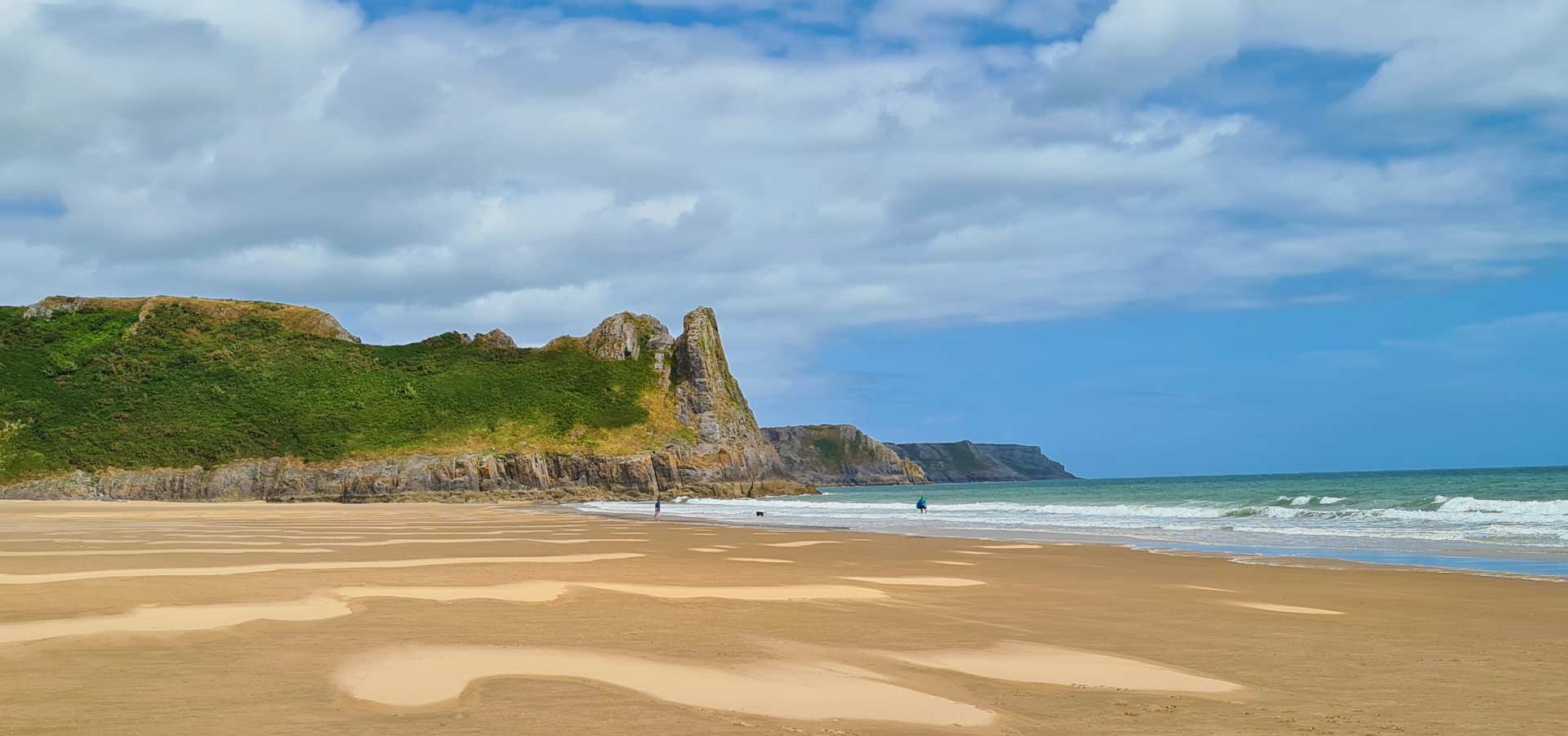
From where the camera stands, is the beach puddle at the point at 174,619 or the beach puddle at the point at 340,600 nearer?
the beach puddle at the point at 174,619

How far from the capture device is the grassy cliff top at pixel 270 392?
258ft

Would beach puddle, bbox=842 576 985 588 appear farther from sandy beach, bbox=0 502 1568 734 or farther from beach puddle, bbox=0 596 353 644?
beach puddle, bbox=0 596 353 644

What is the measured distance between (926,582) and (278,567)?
10.2 metres

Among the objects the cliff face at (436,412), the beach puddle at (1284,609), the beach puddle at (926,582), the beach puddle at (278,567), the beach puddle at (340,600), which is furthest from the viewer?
the cliff face at (436,412)

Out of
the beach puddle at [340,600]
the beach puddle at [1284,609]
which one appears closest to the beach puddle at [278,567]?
the beach puddle at [340,600]

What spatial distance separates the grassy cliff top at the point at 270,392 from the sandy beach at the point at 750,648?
69.3m

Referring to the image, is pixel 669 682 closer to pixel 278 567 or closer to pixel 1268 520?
pixel 278 567

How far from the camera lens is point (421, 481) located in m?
78.4

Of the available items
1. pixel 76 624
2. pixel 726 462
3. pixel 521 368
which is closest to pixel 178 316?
pixel 521 368

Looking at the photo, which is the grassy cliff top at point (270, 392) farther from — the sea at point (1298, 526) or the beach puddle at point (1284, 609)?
the beach puddle at point (1284, 609)

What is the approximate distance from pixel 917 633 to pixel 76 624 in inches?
305

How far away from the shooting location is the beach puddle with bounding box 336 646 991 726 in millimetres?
6238

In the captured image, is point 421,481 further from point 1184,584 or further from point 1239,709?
point 1239,709

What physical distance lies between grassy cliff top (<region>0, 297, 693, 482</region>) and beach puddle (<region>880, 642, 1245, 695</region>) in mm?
79263
